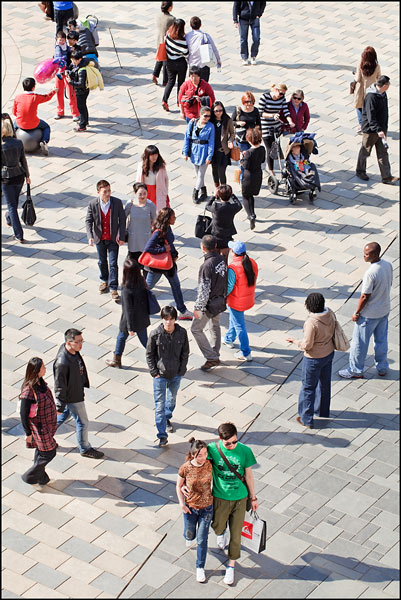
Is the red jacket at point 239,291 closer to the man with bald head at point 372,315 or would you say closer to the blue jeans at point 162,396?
the man with bald head at point 372,315

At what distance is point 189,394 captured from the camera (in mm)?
12250

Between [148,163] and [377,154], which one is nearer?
[148,163]

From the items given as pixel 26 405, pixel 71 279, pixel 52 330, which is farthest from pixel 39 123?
pixel 26 405

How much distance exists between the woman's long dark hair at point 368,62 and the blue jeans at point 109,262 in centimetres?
604

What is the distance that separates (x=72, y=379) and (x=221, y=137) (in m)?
5.91

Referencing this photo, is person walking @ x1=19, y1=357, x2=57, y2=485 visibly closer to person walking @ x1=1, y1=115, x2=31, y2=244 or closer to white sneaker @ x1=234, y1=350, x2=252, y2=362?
white sneaker @ x1=234, y1=350, x2=252, y2=362

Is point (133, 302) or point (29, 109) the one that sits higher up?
point (29, 109)

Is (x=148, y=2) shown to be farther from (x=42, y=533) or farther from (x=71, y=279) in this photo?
(x=42, y=533)

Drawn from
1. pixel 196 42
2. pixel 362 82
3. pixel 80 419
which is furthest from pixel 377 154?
pixel 80 419

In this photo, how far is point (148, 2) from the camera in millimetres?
23359

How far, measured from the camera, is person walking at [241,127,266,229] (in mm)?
14727

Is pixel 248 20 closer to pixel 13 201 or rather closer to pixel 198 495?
pixel 13 201

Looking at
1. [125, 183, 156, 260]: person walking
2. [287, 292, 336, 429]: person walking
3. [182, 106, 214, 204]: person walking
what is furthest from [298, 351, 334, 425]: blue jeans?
[182, 106, 214, 204]: person walking

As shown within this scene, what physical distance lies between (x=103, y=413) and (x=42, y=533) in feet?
6.43
